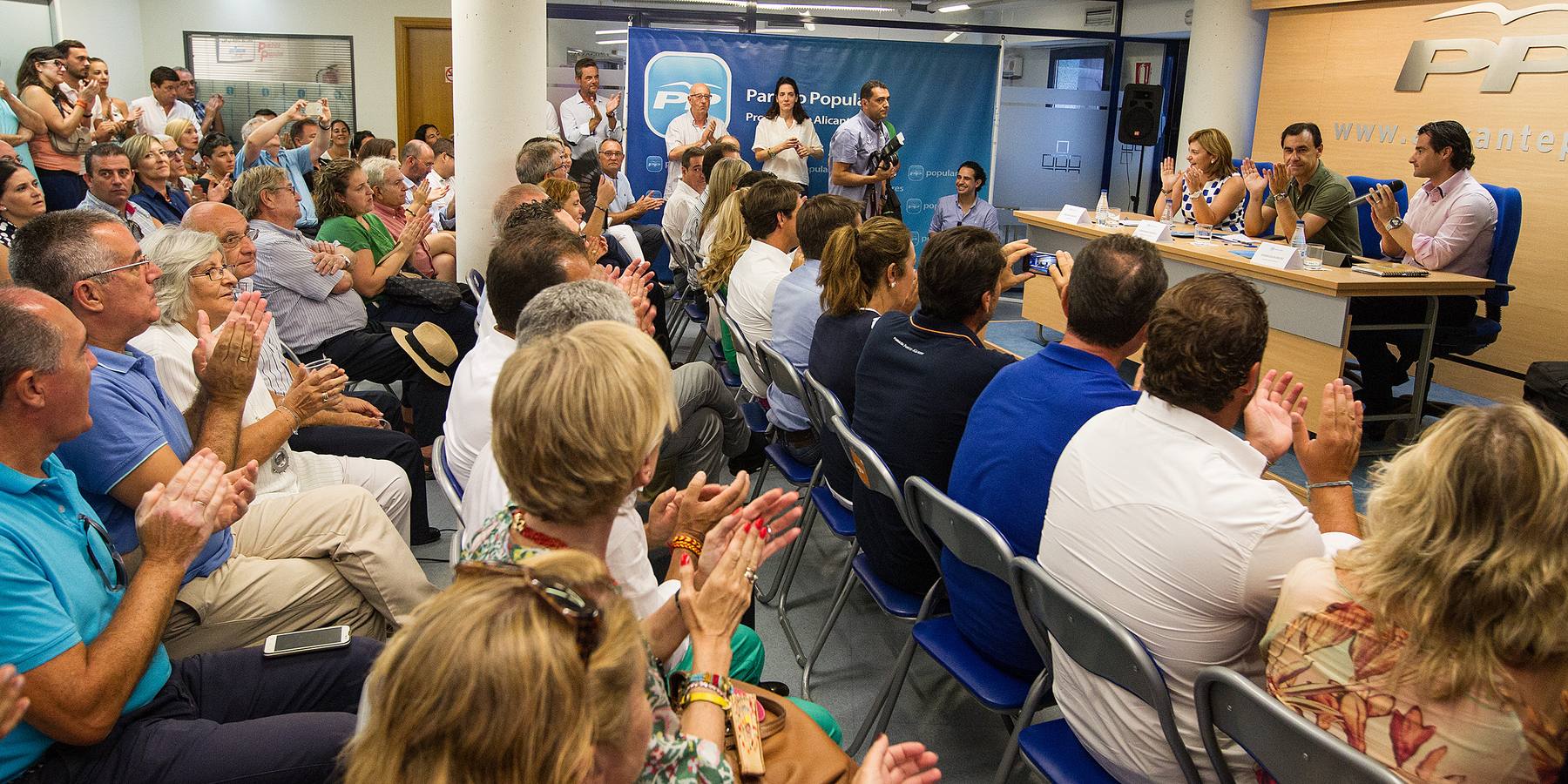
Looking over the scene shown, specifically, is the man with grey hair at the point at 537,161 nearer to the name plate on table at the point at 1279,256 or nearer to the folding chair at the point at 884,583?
the folding chair at the point at 884,583

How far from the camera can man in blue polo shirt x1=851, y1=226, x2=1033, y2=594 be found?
8.21 feet

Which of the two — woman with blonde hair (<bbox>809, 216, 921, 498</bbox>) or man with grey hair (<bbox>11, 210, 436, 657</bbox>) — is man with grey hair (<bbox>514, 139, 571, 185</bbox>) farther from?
man with grey hair (<bbox>11, 210, 436, 657</bbox>)

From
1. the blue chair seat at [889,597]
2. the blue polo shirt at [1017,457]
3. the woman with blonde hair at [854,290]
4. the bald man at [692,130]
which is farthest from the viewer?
the bald man at [692,130]

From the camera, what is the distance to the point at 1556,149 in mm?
5793

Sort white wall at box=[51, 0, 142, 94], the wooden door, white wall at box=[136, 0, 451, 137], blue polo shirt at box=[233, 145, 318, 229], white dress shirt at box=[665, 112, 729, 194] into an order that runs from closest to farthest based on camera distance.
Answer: blue polo shirt at box=[233, 145, 318, 229] < white dress shirt at box=[665, 112, 729, 194] < white wall at box=[51, 0, 142, 94] < white wall at box=[136, 0, 451, 137] < the wooden door

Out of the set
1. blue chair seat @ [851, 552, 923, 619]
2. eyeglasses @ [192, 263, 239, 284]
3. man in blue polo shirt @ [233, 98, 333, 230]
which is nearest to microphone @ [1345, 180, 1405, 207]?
blue chair seat @ [851, 552, 923, 619]

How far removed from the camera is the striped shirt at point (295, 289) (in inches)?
162

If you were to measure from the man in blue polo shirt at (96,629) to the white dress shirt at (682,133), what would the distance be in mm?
6419

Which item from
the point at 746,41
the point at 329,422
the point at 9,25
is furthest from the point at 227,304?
the point at 9,25

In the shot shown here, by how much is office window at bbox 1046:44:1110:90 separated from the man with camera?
260 centimetres

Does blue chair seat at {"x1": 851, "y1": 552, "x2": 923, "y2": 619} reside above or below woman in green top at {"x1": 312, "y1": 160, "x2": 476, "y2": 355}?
below

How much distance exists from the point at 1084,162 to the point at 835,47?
8.17 feet

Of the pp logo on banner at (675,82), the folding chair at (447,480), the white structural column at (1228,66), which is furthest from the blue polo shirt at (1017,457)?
the white structural column at (1228,66)

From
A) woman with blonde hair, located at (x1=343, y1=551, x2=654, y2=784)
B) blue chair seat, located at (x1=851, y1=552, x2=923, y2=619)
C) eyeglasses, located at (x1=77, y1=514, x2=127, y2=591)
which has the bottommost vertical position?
blue chair seat, located at (x1=851, y1=552, x2=923, y2=619)
